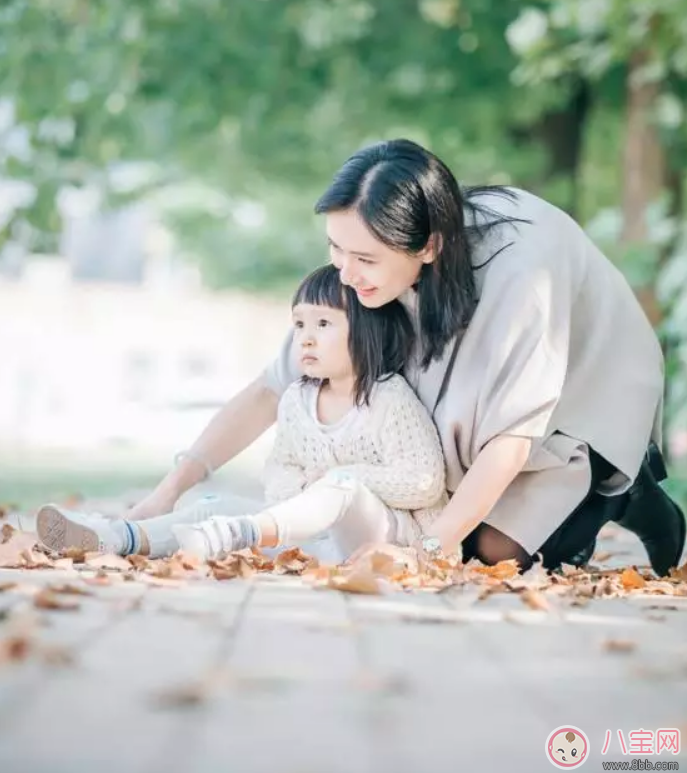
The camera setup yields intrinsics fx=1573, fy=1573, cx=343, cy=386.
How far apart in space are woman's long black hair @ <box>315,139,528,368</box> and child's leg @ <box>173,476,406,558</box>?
1.77 ft

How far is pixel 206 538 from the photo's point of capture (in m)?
4.11

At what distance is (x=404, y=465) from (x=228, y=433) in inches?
31.3

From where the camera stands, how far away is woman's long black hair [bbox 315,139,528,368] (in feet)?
14.6

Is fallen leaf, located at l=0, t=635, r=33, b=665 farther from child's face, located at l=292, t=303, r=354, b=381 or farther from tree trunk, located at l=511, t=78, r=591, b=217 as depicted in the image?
tree trunk, located at l=511, t=78, r=591, b=217

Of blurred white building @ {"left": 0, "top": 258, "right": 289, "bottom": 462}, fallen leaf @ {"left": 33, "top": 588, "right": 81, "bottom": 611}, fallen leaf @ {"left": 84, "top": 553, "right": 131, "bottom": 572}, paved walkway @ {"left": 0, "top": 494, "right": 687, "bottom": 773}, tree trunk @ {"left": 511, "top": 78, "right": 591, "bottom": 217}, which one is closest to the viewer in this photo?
paved walkway @ {"left": 0, "top": 494, "right": 687, "bottom": 773}

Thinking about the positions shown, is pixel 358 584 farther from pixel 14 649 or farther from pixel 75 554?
pixel 14 649

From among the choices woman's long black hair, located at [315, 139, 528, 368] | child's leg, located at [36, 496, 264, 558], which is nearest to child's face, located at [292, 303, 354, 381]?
woman's long black hair, located at [315, 139, 528, 368]

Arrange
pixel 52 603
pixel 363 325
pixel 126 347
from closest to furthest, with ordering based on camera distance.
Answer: pixel 52 603 < pixel 363 325 < pixel 126 347

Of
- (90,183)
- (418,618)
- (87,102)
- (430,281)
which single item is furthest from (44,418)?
(418,618)

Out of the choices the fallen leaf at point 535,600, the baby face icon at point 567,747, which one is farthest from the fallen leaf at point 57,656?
the fallen leaf at point 535,600

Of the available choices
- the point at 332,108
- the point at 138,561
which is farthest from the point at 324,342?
the point at 332,108

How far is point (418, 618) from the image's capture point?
3307 millimetres

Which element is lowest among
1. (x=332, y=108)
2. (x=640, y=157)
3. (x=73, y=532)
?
(x=73, y=532)

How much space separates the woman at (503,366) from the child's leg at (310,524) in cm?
20
